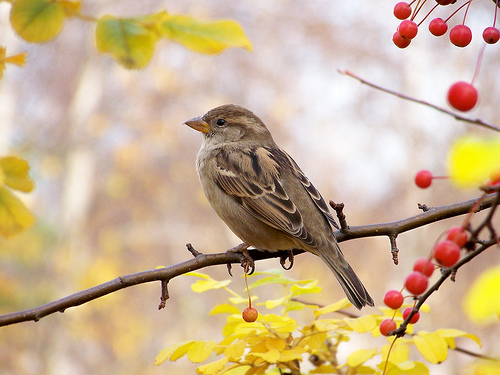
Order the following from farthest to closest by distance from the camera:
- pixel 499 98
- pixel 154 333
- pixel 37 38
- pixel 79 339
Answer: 1. pixel 154 333
2. pixel 79 339
3. pixel 499 98
4. pixel 37 38

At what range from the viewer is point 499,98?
34.1 ft

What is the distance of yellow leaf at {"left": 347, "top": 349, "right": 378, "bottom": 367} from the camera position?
168 centimetres

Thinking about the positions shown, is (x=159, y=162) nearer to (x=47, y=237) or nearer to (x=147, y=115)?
(x=147, y=115)

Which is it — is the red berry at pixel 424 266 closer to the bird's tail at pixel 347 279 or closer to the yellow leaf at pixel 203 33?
the yellow leaf at pixel 203 33

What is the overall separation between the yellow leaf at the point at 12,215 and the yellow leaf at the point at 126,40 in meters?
0.56

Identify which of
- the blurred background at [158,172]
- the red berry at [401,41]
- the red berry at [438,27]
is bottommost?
the blurred background at [158,172]

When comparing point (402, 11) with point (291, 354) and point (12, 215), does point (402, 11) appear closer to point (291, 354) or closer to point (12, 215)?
point (291, 354)

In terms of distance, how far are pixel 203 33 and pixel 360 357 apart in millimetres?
1122

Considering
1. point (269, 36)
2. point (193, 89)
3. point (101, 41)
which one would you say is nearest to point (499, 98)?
point (269, 36)

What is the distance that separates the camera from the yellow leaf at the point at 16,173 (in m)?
1.76

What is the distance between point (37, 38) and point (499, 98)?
10.2 m

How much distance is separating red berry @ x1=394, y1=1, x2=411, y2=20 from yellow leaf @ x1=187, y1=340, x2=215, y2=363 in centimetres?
119

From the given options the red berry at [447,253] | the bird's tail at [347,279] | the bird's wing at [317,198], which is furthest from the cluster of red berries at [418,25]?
the bird's wing at [317,198]

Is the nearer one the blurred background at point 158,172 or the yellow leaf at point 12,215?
the yellow leaf at point 12,215
